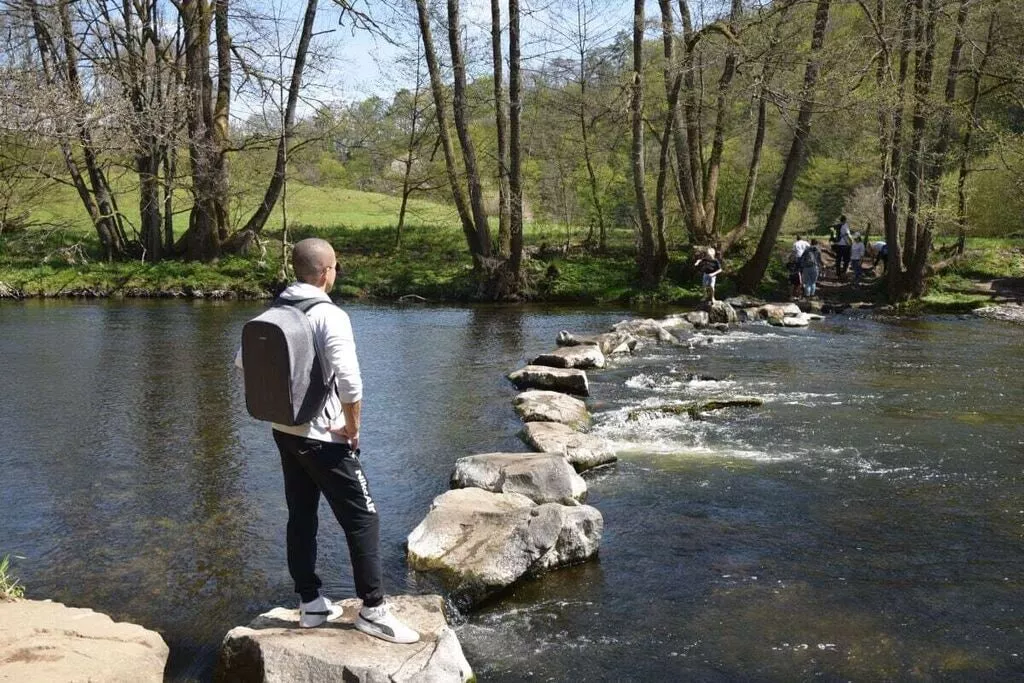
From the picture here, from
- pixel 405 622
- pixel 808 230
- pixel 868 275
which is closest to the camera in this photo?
pixel 405 622

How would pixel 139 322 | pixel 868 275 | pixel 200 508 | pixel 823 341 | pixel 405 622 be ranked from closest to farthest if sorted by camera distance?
pixel 405 622 < pixel 200 508 < pixel 823 341 < pixel 139 322 < pixel 868 275

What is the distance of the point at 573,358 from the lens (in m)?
14.8

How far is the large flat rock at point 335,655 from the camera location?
438cm

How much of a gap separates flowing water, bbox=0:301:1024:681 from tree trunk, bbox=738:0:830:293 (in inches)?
422

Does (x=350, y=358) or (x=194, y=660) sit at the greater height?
(x=350, y=358)

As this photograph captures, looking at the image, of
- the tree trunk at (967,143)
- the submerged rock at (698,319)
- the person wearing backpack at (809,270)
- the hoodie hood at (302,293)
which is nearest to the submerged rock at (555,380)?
the hoodie hood at (302,293)

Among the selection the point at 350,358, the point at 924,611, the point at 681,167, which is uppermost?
the point at 681,167

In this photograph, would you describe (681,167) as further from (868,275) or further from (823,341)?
(823,341)

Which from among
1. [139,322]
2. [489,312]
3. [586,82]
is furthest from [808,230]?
[139,322]

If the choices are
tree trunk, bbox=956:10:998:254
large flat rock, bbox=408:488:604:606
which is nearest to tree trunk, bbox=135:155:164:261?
tree trunk, bbox=956:10:998:254

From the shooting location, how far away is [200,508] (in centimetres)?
753

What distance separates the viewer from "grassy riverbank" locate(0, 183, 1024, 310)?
26.9 m

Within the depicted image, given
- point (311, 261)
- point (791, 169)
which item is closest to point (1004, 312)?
point (791, 169)

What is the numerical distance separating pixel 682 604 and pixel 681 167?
23903 millimetres
